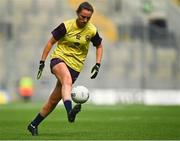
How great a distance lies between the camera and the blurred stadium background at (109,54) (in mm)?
34875

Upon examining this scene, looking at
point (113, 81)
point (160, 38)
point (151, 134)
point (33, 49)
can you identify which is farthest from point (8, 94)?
point (151, 134)

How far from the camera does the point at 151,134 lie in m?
13.2

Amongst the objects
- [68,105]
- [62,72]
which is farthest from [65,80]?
[68,105]

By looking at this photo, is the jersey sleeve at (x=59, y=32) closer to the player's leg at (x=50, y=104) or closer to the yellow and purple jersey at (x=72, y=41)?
the yellow and purple jersey at (x=72, y=41)

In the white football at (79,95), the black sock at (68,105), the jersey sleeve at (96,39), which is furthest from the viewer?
the jersey sleeve at (96,39)

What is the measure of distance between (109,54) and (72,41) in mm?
22793

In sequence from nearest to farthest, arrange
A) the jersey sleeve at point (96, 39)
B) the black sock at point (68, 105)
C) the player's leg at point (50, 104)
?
the black sock at point (68, 105), the player's leg at point (50, 104), the jersey sleeve at point (96, 39)

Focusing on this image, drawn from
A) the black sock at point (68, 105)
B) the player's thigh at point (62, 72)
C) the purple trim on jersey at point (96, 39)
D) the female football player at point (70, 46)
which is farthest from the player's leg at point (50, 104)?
the purple trim on jersey at point (96, 39)

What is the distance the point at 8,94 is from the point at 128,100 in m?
5.66

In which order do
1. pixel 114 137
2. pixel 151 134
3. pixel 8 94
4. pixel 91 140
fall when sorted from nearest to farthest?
pixel 91 140 < pixel 114 137 < pixel 151 134 < pixel 8 94

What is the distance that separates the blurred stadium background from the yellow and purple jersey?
21.7 m

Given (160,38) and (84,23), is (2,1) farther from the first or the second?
(84,23)

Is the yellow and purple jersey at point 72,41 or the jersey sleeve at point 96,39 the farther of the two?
the jersey sleeve at point 96,39

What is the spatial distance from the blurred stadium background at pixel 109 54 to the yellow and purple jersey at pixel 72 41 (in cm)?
2175
